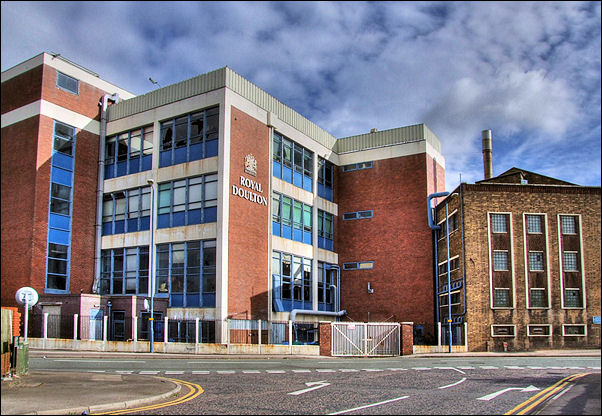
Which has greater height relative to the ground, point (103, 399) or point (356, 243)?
point (356, 243)

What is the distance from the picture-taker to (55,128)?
37750 mm

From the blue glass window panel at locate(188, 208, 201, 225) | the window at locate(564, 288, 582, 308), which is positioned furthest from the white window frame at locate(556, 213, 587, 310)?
the blue glass window panel at locate(188, 208, 201, 225)

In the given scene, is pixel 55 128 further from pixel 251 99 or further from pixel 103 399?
pixel 103 399

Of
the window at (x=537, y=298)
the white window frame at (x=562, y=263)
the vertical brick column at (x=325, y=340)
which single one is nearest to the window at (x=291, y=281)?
the vertical brick column at (x=325, y=340)

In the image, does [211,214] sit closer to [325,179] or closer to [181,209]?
[181,209]

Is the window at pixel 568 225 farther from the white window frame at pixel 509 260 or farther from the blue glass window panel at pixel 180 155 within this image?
the blue glass window panel at pixel 180 155

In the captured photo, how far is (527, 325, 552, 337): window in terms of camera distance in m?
38.2

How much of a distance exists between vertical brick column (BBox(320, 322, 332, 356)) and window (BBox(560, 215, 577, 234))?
1540 cm

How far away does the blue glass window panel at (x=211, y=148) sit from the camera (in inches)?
1430

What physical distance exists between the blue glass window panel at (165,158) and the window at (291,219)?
23.5 ft

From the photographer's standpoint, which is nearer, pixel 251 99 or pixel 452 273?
pixel 251 99

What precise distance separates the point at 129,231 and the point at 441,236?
21550 millimetres

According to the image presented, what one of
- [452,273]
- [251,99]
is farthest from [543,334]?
[251,99]

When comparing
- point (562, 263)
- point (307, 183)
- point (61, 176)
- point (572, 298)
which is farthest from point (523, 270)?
point (61, 176)
